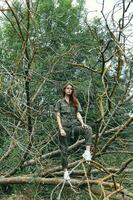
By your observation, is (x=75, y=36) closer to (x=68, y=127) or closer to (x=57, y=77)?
(x=57, y=77)

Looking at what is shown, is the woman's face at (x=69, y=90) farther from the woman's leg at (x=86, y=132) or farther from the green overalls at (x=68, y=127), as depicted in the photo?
the woman's leg at (x=86, y=132)

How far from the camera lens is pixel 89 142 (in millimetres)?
6039

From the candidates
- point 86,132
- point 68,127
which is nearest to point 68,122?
point 68,127

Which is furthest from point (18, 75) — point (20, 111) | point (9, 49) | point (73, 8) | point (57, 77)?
point (73, 8)

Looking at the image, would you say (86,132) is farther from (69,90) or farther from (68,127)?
(69,90)

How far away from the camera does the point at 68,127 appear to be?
A: 6.12m

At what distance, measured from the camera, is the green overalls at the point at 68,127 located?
19.9 ft

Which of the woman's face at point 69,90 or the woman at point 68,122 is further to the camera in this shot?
the woman's face at point 69,90

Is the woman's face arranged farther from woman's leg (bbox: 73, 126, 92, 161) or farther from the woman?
woman's leg (bbox: 73, 126, 92, 161)

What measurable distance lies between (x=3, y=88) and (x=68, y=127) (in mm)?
1882

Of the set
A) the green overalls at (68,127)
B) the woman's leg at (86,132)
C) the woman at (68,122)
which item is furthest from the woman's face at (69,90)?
the woman's leg at (86,132)

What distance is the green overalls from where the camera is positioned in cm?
605

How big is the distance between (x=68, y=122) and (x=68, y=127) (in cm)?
7

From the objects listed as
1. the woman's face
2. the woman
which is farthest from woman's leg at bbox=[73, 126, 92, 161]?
the woman's face
